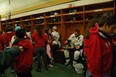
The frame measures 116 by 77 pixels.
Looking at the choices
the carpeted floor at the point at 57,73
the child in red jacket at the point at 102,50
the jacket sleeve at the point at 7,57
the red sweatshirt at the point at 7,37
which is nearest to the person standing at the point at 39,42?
the carpeted floor at the point at 57,73

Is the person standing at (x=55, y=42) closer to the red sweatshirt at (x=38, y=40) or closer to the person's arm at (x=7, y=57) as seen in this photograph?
the red sweatshirt at (x=38, y=40)

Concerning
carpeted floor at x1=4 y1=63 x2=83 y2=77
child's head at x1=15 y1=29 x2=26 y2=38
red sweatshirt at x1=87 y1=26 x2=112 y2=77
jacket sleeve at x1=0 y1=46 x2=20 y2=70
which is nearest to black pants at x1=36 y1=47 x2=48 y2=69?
carpeted floor at x1=4 y1=63 x2=83 y2=77

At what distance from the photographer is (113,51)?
2418 mm

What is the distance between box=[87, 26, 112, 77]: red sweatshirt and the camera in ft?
7.38

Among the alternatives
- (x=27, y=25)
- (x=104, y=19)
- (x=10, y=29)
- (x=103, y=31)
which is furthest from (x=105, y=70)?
(x=27, y=25)

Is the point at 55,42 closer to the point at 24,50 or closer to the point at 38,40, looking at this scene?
the point at 38,40

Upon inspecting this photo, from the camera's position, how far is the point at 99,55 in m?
2.24

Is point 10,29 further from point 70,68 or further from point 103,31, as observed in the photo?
point 103,31

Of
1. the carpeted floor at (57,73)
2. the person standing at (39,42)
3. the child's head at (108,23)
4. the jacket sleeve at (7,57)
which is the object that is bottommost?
the carpeted floor at (57,73)

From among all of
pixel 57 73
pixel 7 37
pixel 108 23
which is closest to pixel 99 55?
pixel 108 23

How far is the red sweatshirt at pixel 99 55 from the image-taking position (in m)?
2.25

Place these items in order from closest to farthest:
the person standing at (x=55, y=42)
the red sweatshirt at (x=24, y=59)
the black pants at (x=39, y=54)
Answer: the red sweatshirt at (x=24, y=59) → the black pants at (x=39, y=54) → the person standing at (x=55, y=42)

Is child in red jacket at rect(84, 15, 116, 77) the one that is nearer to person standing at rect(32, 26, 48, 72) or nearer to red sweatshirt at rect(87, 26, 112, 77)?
red sweatshirt at rect(87, 26, 112, 77)

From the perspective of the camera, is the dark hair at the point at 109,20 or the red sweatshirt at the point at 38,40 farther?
the red sweatshirt at the point at 38,40
